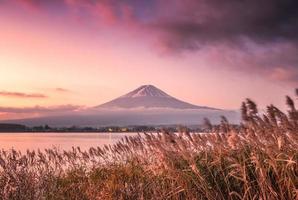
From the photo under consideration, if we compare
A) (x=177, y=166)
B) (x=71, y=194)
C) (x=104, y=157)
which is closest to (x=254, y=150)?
(x=177, y=166)

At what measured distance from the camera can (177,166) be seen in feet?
35.5

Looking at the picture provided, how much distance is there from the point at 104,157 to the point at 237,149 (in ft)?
30.4

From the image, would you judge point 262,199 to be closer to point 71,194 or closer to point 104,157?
point 71,194

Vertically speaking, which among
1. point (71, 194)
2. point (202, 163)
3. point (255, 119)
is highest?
point (255, 119)

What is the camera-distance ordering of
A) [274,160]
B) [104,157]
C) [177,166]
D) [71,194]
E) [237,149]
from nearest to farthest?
[274,160] < [237,149] < [177,166] < [71,194] < [104,157]

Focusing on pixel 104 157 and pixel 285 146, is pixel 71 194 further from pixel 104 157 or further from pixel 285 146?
pixel 285 146

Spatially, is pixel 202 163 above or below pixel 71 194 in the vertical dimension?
above

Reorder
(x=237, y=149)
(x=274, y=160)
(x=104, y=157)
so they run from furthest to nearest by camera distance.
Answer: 1. (x=104, y=157)
2. (x=237, y=149)
3. (x=274, y=160)

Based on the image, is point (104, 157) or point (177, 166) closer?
point (177, 166)

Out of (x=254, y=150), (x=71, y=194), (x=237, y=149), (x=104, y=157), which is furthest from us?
(x=104, y=157)

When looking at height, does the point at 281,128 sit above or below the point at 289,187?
above

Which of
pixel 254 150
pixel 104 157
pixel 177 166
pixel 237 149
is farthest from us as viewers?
pixel 104 157

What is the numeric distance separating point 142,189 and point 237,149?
2.43 meters

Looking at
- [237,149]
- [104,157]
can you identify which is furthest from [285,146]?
[104,157]
